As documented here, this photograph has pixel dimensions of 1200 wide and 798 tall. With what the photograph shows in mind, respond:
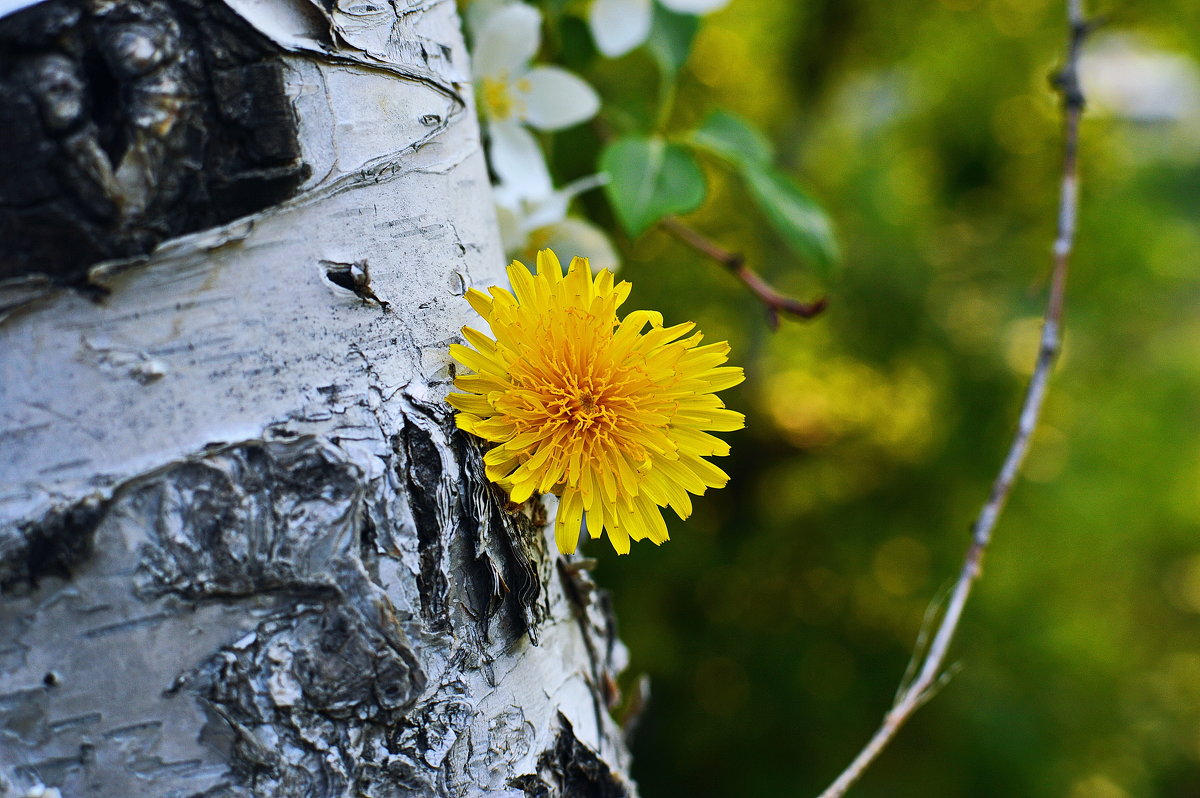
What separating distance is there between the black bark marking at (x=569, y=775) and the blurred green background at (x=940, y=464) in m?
0.69

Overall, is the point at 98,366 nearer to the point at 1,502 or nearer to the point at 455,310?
the point at 1,502

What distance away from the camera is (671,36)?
2.72ft

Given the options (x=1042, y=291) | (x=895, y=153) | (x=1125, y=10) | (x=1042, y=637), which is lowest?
(x=1042, y=637)

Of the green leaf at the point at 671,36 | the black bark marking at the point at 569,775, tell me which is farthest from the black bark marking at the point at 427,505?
the green leaf at the point at 671,36

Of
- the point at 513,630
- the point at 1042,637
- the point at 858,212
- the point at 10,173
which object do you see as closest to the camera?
the point at 10,173

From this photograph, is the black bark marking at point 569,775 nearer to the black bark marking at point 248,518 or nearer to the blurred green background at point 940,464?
the black bark marking at point 248,518

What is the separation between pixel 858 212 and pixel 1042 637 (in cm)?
79

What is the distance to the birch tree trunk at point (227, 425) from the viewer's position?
359mm

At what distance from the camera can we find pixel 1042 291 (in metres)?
1.36

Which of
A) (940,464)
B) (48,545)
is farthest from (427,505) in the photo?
(940,464)

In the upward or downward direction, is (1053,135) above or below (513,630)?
above

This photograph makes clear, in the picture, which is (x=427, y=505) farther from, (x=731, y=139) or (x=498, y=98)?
(x=731, y=139)

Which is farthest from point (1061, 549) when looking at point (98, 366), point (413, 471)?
point (98, 366)

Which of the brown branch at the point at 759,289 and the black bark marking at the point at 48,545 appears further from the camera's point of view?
the brown branch at the point at 759,289
